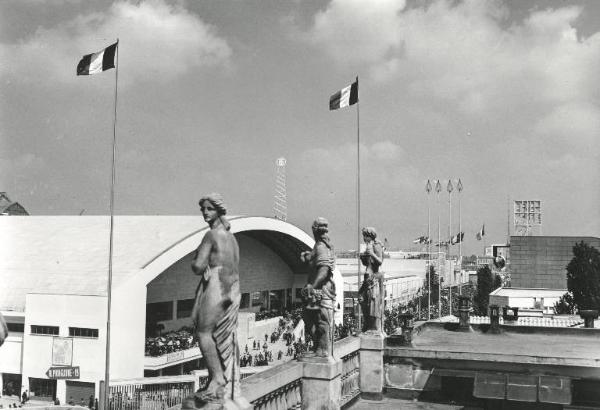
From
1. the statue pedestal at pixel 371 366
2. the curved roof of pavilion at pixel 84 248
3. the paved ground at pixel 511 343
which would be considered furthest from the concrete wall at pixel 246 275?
the statue pedestal at pixel 371 366

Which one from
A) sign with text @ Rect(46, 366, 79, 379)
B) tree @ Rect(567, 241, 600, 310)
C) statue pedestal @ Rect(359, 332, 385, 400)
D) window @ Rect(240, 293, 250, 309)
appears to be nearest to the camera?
statue pedestal @ Rect(359, 332, 385, 400)

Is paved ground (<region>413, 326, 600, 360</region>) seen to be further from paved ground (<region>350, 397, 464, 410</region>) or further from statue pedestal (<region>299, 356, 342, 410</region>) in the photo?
statue pedestal (<region>299, 356, 342, 410</region>)

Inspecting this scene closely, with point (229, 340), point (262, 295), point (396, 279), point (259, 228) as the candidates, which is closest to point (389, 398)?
point (229, 340)

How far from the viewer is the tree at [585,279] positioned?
49.7m

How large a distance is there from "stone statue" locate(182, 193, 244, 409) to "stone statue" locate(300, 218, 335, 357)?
2.87 m

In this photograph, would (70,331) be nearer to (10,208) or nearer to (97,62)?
(97,62)

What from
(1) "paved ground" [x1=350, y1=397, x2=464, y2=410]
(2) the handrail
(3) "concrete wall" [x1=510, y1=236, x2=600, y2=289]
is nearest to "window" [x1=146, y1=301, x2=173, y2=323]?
(1) "paved ground" [x1=350, y1=397, x2=464, y2=410]

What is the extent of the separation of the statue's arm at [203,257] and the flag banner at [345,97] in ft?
83.1

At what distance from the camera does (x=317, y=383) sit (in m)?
9.09

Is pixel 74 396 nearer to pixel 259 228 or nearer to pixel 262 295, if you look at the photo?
pixel 259 228

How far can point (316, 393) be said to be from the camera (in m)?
9.05

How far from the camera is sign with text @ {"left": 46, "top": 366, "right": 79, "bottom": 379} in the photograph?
110 ft

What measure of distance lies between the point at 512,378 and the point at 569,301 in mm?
44569

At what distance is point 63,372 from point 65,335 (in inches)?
80.6
